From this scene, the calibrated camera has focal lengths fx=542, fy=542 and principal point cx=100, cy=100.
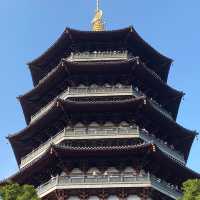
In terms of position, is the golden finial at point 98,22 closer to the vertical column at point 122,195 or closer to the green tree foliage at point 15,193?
the vertical column at point 122,195

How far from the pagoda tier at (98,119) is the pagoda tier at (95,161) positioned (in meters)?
2.97

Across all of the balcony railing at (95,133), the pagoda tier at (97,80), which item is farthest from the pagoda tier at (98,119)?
the pagoda tier at (97,80)

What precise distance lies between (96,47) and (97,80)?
3.26 metres

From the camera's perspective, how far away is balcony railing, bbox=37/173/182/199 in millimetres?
29250

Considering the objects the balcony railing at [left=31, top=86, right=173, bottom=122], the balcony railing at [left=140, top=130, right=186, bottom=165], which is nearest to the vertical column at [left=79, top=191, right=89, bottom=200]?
the balcony railing at [left=140, top=130, right=186, bottom=165]

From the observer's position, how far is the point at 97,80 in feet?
119

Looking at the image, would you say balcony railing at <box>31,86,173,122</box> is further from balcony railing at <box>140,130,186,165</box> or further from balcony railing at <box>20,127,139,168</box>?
balcony railing at <box>20,127,139,168</box>

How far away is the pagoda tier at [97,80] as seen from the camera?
35562 mm

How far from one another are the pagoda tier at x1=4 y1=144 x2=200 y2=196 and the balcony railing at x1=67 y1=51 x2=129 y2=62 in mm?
8157

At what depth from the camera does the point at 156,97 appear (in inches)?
1511

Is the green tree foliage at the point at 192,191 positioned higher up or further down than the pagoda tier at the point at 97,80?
further down

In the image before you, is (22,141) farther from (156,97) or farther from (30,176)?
(156,97)

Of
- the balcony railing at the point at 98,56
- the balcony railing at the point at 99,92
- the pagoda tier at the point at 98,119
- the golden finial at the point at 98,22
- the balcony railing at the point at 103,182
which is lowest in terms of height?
the balcony railing at the point at 103,182

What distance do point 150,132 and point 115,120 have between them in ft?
8.96
